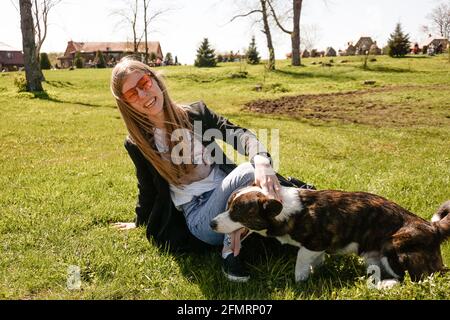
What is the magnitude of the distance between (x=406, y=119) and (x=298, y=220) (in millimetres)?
12070

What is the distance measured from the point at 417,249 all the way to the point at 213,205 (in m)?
1.85

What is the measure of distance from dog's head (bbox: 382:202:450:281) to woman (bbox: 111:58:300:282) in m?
1.08

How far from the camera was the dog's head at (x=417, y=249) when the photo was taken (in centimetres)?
354

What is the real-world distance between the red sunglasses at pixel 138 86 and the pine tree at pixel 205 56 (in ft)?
159

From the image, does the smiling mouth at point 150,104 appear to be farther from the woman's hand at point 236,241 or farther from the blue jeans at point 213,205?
the woman's hand at point 236,241

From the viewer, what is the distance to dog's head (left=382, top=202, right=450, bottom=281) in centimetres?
354

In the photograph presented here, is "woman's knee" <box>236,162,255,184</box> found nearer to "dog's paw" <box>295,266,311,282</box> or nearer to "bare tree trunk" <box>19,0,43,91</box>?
"dog's paw" <box>295,266,311,282</box>

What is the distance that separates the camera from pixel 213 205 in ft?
14.0

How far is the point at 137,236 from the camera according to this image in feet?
16.8

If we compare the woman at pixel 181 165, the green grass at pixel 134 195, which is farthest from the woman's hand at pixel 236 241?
the green grass at pixel 134 195

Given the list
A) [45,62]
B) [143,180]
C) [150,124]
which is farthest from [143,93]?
[45,62]

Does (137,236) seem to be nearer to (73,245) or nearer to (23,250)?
(73,245)

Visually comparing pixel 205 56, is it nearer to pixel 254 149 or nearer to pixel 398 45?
pixel 398 45

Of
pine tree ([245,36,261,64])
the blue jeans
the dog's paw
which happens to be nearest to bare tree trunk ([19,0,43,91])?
the blue jeans
